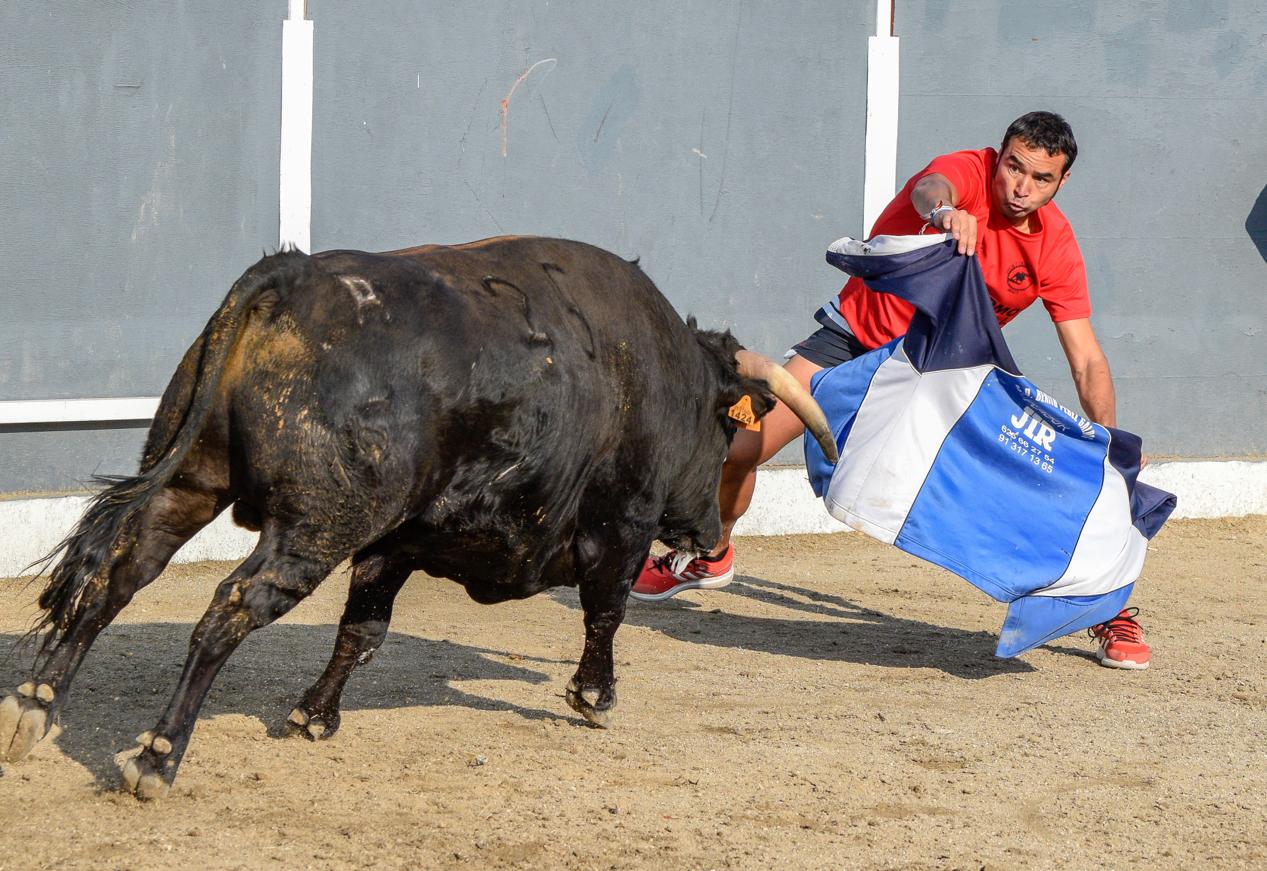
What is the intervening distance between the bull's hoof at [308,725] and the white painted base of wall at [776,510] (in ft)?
8.53

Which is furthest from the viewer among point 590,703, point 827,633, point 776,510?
point 776,510

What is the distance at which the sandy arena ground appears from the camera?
3.51 m

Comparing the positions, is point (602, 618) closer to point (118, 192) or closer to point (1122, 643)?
point (1122, 643)

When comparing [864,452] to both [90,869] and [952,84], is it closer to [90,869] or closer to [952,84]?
[90,869]

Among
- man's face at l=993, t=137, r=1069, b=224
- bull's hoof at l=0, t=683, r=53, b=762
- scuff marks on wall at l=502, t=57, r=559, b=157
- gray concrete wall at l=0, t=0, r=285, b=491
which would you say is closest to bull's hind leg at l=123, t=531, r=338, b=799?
bull's hoof at l=0, t=683, r=53, b=762

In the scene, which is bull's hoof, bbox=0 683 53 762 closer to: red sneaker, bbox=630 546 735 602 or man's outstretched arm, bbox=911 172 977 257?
red sneaker, bbox=630 546 735 602

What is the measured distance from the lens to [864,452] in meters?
5.44

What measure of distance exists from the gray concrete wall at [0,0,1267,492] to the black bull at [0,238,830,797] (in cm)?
341

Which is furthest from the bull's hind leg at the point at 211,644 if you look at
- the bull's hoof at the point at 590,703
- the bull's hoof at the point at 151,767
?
the bull's hoof at the point at 590,703

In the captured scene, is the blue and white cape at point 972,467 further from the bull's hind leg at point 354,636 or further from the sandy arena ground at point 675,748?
the bull's hind leg at point 354,636

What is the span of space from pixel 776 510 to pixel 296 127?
326 cm

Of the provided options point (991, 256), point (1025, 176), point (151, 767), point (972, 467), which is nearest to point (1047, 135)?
point (1025, 176)

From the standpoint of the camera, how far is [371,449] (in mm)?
3492

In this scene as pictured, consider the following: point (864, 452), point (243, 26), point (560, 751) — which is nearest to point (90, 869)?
point (560, 751)
